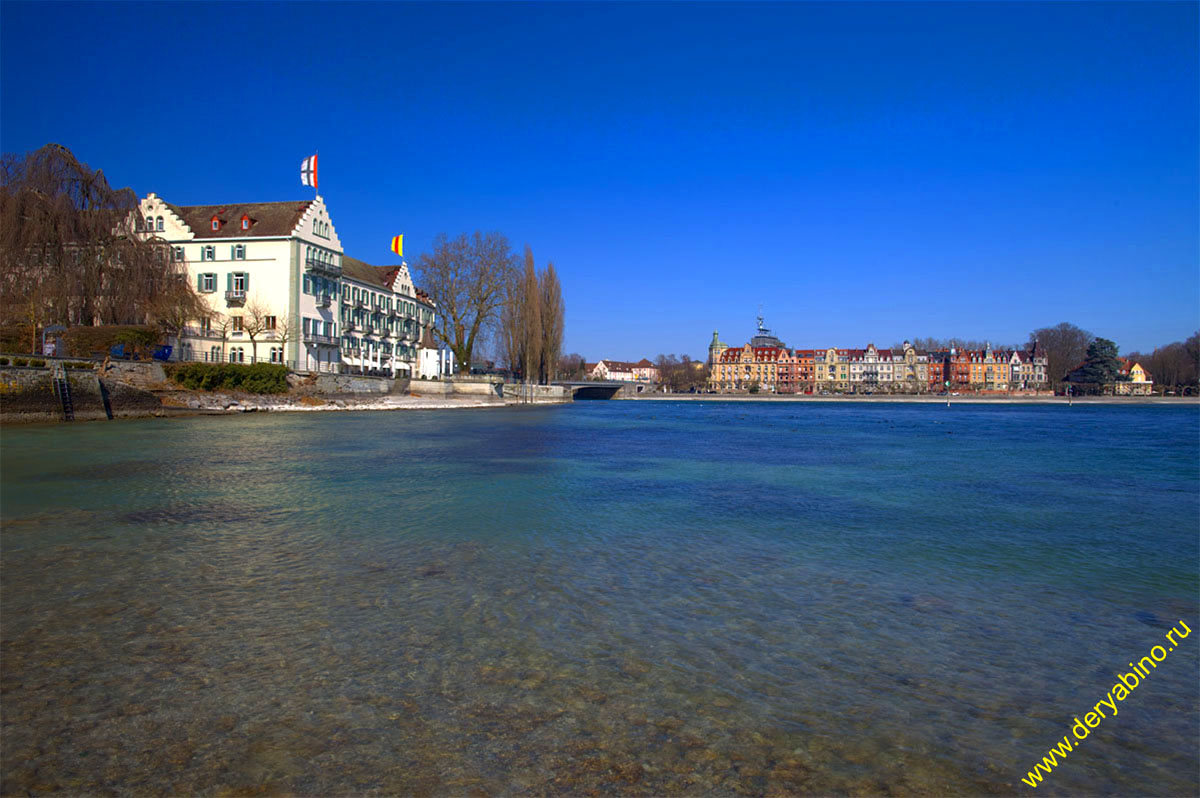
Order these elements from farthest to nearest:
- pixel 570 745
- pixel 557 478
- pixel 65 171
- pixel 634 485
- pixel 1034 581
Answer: pixel 65 171
pixel 557 478
pixel 634 485
pixel 1034 581
pixel 570 745

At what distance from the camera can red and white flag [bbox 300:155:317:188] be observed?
186 feet

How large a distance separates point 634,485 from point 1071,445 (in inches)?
929

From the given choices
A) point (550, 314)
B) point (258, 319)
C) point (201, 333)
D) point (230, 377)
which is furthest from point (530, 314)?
point (230, 377)

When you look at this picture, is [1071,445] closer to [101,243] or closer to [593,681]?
[593,681]

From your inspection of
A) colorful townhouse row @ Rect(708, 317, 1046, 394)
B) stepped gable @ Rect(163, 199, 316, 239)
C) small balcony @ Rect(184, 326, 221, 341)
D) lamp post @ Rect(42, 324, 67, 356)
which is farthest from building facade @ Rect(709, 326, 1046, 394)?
lamp post @ Rect(42, 324, 67, 356)

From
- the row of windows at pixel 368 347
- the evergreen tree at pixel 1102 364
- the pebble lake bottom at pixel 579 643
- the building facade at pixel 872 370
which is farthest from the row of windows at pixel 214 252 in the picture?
the evergreen tree at pixel 1102 364

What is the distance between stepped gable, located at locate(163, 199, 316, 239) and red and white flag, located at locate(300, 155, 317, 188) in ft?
11.3

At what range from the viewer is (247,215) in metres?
53.2

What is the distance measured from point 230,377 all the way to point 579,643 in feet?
132

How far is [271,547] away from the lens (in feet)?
27.9

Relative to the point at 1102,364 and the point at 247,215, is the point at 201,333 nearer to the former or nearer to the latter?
Result: the point at 247,215

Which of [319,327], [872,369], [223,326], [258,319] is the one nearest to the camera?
[258,319]

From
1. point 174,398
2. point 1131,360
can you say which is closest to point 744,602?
point 174,398

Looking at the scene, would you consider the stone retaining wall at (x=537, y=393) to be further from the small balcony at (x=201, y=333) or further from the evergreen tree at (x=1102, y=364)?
the evergreen tree at (x=1102, y=364)
